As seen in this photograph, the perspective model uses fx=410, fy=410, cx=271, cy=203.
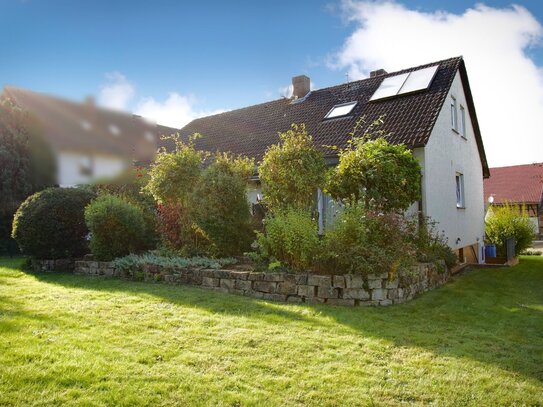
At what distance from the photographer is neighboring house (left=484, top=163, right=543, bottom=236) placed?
3198 centimetres

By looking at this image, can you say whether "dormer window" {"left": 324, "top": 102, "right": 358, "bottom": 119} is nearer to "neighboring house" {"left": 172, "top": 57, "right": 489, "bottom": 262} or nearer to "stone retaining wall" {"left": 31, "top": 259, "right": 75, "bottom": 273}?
"neighboring house" {"left": 172, "top": 57, "right": 489, "bottom": 262}

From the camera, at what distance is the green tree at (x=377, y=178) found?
8531mm

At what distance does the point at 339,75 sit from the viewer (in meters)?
17.0

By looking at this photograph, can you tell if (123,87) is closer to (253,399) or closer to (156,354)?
(156,354)

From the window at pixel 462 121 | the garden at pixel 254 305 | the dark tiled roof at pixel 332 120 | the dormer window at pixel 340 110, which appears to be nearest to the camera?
the garden at pixel 254 305

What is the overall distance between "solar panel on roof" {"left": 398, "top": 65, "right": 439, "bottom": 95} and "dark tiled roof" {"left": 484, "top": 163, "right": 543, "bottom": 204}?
21217 mm

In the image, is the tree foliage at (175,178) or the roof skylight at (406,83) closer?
the tree foliage at (175,178)

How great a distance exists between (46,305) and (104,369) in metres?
3.12

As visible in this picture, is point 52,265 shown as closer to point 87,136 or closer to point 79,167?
point 79,167

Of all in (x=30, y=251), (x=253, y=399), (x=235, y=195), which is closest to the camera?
(x=253, y=399)

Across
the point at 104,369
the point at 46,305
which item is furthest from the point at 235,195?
the point at 104,369

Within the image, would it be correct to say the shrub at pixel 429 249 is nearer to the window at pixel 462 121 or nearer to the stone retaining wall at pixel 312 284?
the stone retaining wall at pixel 312 284

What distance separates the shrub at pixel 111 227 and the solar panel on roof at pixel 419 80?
31.4 feet

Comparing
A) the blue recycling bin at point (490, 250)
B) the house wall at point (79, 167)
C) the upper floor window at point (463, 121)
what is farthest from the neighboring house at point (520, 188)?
the house wall at point (79, 167)
